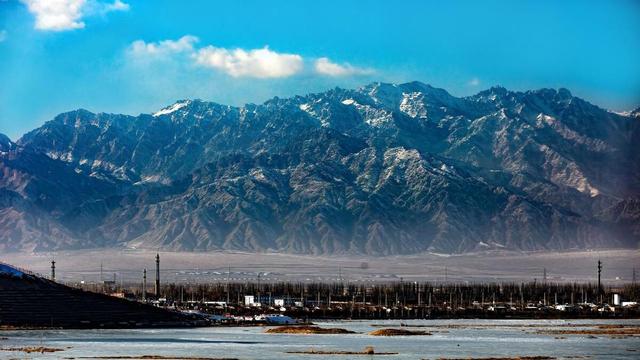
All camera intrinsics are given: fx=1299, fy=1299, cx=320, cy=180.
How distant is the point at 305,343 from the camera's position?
125438 mm

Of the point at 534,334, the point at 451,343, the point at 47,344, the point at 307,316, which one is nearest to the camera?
the point at 47,344

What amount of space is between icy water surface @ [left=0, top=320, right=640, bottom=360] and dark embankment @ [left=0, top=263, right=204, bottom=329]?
246 inches

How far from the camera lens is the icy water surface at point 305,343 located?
10906cm

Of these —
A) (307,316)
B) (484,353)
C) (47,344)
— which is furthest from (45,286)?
(484,353)

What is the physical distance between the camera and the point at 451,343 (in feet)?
413

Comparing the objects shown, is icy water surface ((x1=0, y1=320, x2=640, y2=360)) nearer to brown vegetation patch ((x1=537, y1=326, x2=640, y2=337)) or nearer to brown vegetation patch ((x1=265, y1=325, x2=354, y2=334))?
brown vegetation patch ((x1=265, y1=325, x2=354, y2=334))

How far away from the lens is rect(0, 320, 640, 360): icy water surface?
358 feet

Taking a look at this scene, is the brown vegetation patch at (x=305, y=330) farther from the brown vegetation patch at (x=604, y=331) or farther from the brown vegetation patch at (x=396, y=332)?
the brown vegetation patch at (x=604, y=331)

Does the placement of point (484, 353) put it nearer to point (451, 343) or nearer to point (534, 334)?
point (451, 343)

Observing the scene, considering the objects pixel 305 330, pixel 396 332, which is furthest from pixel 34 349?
pixel 396 332

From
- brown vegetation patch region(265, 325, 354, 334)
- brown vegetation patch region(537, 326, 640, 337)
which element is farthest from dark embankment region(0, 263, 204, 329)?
brown vegetation patch region(537, 326, 640, 337)

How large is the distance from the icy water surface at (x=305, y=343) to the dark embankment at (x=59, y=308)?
6237mm

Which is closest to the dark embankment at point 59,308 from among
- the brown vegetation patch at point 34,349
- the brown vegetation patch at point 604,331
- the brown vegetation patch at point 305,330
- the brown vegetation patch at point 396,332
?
the brown vegetation patch at point 305,330

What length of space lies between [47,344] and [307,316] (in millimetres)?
71740
